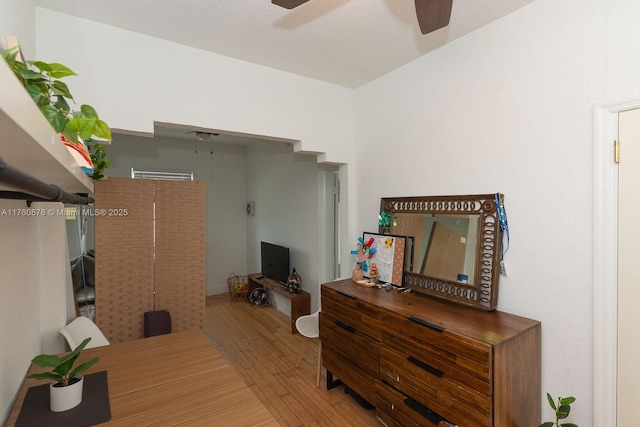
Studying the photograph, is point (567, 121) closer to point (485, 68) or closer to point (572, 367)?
point (485, 68)

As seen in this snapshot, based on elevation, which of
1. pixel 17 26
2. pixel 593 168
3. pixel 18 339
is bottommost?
pixel 18 339

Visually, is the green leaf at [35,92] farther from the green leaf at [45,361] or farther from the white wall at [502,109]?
the white wall at [502,109]

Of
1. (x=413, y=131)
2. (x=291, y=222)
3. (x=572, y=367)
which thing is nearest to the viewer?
(x=572, y=367)

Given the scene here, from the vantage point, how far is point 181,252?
2.82 metres

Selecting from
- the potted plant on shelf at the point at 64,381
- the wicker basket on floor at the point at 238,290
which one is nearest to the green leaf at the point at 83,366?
the potted plant on shelf at the point at 64,381

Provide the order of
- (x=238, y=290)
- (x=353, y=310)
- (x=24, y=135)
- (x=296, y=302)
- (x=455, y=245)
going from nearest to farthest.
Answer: (x=24, y=135), (x=455, y=245), (x=353, y=310), (x=296, y=302), (x=238, y=290)

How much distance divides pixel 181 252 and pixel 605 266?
2.89 meters

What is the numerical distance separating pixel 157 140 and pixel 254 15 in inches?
153

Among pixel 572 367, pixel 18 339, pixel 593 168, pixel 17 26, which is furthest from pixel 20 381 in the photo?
pixel 593 168

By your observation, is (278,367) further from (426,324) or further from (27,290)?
(27,290)

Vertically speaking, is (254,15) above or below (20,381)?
above

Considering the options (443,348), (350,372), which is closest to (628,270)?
(443,348)

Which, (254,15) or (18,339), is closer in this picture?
(18,339)

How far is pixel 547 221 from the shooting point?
1706 mm
